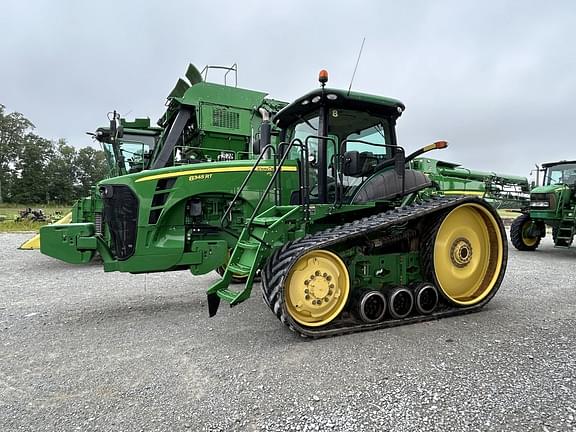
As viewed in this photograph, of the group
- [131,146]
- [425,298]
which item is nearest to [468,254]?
[425,298]

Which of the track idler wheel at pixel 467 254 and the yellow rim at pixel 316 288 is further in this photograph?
the track idler wheel at pixel 467 254

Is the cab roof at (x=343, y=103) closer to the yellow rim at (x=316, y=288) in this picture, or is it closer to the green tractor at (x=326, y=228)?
the green tractor at (x=326, y=228)

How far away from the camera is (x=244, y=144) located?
8805 millimetres

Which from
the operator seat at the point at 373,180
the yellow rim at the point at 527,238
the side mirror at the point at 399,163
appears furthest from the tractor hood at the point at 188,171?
the yellow rim at the point at 527,238

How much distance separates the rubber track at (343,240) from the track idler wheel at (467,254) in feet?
0.24

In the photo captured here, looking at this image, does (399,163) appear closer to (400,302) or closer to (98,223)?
(400,302)

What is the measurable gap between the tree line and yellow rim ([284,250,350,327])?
58443 millimetres

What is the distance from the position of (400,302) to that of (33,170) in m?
69.3

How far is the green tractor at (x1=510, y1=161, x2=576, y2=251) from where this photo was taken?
34.2 feet

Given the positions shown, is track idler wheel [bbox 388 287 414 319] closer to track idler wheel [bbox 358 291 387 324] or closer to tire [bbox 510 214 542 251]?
→ track idler wheel [bbox 358 291 387 324]

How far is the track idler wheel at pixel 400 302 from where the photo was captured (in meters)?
4.07

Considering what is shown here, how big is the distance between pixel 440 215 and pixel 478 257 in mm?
876

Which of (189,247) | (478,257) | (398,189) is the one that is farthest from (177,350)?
(478,257)

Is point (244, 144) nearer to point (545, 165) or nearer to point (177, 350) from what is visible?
point (177, 350)
